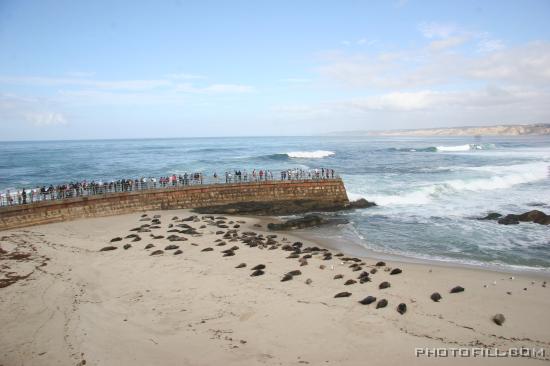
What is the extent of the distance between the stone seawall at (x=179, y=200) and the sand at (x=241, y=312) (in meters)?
5.73

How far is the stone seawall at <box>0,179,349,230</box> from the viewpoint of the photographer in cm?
2311

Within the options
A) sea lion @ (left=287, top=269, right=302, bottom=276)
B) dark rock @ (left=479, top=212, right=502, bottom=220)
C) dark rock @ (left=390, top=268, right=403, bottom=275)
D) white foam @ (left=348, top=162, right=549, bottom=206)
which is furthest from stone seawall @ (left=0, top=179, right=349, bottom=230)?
sea lion @ (left=287, top=269, right=302, bottom=276)

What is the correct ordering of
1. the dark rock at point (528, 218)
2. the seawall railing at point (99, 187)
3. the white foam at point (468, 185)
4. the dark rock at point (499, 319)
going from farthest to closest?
1. the white foam at point (468, 185)
2. the seawall railing at point (99, 187)
3. the dark rock at point (528, 218)
4. the dark rock at point (499, 319)

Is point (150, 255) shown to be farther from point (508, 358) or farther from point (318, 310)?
point (508, 358)

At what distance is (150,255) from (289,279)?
697 centimetres

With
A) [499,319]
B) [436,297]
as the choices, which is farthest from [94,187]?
[499,319]

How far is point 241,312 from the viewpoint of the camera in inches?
466

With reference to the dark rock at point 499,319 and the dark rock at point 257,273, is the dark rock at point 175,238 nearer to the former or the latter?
the dark rock at point 257,273

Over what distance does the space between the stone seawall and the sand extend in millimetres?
5728

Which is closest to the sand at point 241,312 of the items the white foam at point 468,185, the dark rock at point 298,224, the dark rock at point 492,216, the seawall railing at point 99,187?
the dark rock at point 298,224

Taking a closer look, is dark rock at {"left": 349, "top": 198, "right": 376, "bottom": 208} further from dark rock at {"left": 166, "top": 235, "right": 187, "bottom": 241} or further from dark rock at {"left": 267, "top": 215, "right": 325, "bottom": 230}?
dark rock at {"left": 166, "top": 235, "right": 187, "bottom": 241}

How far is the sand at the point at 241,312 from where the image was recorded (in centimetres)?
960

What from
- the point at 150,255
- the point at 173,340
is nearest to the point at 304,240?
the point at 150,255

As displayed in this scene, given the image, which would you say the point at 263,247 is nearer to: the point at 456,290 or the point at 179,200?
the point at 456,290
